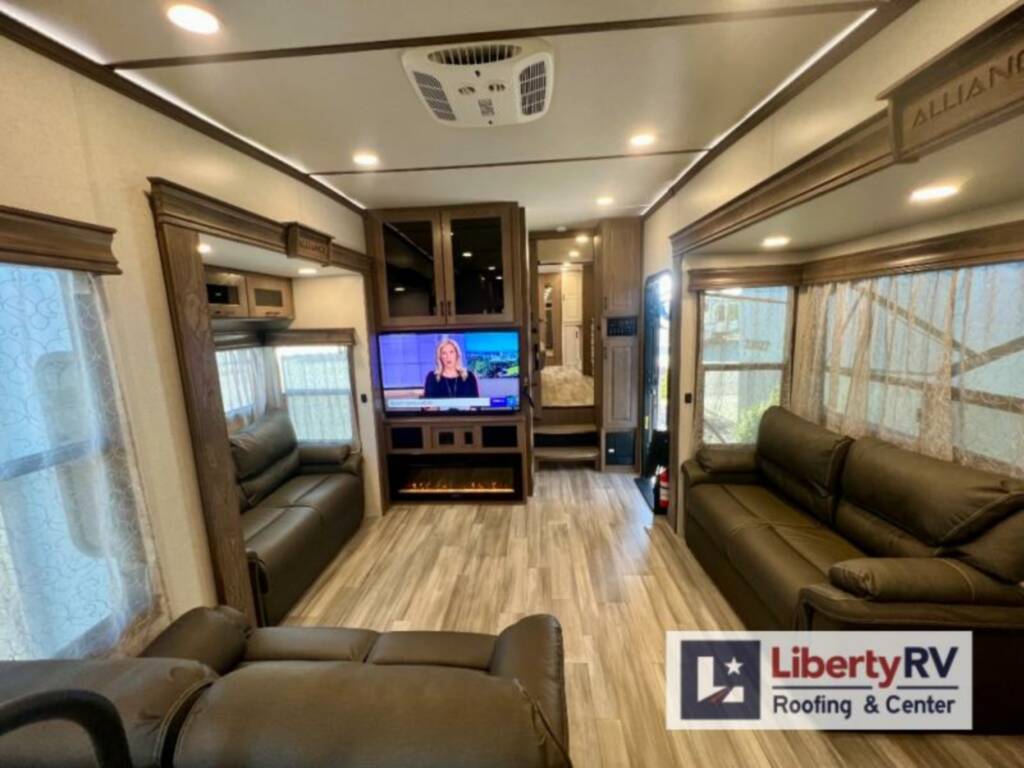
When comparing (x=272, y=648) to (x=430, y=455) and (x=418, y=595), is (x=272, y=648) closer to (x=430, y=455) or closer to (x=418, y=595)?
(x=418, y=595)

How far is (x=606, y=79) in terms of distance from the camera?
1.63 meters

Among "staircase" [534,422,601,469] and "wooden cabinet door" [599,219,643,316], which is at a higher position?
"wooden cabinet door" [599,219,643,316]

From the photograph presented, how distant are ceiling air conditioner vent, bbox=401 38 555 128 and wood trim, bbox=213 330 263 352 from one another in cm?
236

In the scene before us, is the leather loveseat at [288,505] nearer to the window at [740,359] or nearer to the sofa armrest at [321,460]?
the sofa armrest at [321,460]

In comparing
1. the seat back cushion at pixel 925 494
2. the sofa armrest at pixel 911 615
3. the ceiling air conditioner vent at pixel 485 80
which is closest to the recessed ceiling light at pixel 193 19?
the ceiling air conditioner vent at pixel 485 80

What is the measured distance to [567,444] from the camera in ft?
16.0

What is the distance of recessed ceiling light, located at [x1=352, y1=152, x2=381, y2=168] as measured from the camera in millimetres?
2299

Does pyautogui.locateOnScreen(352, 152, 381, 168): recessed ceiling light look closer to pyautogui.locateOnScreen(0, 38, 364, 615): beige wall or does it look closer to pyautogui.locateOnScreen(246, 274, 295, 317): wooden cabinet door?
pyautogui.locateOnScreen(0, 38, 364, 615): beige wall

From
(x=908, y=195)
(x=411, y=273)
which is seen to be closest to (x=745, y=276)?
(x=908, y=195)

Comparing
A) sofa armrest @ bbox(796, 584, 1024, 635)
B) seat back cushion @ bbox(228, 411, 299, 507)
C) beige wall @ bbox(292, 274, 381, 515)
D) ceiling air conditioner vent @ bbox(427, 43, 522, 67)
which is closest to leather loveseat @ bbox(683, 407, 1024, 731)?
sofa armrest @ bbox(796, 584, 1024, 635)

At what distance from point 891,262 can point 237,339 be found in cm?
435

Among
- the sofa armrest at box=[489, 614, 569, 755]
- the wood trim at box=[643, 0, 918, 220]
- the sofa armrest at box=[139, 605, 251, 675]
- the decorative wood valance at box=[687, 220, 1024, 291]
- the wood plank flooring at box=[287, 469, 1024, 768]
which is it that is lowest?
the wood plank flooring at box=[287, 469, 1024, 768]

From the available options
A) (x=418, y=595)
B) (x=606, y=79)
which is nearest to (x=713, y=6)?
(x=606, y=79)

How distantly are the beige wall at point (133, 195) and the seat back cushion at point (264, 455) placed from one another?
1.13 metres
